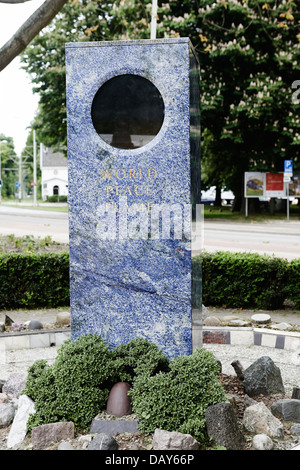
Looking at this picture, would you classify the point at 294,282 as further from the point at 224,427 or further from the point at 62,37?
the point at 62,37

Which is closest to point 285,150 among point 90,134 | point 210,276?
point 210,276

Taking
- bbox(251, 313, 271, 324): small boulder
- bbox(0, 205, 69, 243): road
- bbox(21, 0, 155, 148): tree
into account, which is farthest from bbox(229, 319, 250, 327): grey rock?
bbox(21, 0, 155, 148): tree

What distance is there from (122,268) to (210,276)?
4222 mm

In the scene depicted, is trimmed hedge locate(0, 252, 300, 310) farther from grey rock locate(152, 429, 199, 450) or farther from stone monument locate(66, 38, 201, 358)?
grey rock locate(152, 429, 199, 450)

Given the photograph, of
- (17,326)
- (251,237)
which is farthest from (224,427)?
(251,237)

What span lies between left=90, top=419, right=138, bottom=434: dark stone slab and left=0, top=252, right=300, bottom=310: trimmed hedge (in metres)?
4.70

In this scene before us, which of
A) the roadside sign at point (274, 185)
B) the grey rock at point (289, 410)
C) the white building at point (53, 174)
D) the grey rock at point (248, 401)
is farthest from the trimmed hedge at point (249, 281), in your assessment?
the white building at point (53, 174)

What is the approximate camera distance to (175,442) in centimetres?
335

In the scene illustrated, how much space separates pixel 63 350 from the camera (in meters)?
4.09

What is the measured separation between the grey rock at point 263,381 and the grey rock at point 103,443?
1.62m

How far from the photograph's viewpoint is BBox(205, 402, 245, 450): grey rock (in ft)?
11.4

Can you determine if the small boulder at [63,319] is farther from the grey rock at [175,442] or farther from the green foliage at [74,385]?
the grey rock at [175,442]

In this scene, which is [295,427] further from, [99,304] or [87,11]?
[87,11]

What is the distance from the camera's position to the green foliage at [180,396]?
3.62 m
